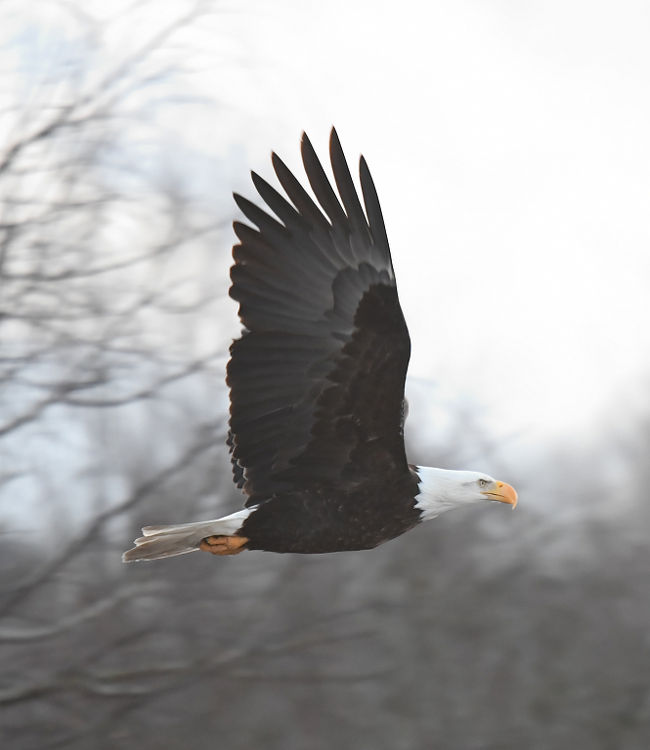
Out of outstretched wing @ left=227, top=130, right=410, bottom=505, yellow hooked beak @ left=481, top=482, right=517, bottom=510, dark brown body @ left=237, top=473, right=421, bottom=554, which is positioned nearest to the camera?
outstretched wing @ left=227, top=130, right=410, bottom=505

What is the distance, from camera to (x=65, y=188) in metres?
7.82

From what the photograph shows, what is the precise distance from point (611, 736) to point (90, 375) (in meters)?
4.55

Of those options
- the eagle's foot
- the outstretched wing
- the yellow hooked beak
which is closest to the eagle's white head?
the yellow hooked beak

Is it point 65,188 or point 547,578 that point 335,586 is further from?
point 65,188

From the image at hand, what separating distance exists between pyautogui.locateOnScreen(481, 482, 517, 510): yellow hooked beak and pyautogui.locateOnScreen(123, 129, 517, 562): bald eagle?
1.45 ft

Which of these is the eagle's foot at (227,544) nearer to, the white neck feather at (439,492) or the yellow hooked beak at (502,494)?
the white neck feather at (439,492)

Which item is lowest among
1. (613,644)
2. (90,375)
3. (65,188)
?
(613,644)

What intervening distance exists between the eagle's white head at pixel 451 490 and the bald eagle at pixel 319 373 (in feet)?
0.06

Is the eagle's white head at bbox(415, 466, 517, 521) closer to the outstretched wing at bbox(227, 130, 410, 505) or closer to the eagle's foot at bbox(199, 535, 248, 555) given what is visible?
the outstretched wing at bbox(227, 130, 410, 505)

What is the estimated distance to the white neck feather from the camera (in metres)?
4.91

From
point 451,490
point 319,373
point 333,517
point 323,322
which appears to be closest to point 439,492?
point 451,490

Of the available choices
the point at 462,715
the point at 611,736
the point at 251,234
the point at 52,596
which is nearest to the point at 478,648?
the point at 462,715

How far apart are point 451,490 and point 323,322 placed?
0.91 meters

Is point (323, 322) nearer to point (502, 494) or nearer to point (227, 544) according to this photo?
point (227, 544)
